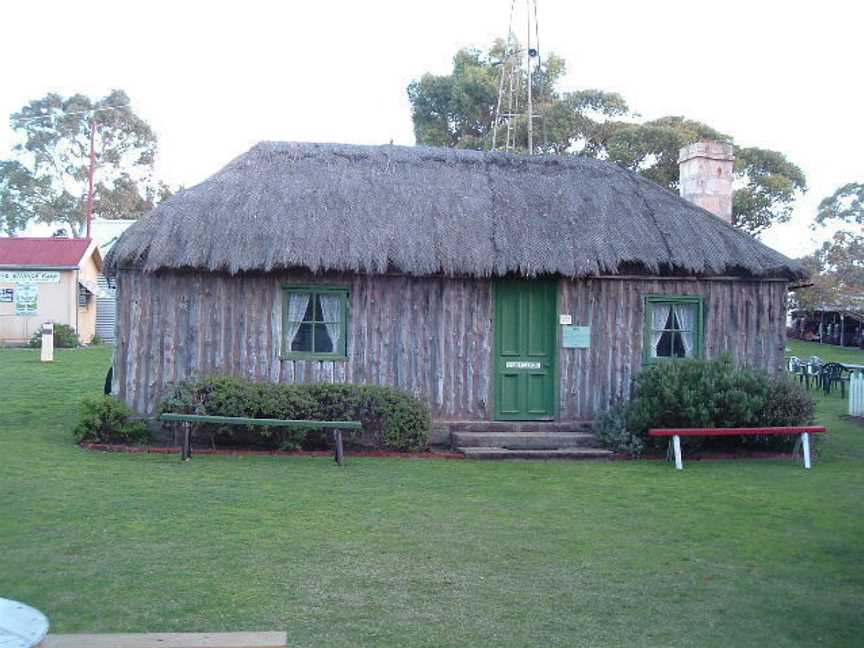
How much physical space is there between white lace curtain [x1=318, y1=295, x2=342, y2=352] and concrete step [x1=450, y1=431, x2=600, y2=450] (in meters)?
2.23

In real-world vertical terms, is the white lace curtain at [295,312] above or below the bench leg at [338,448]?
above

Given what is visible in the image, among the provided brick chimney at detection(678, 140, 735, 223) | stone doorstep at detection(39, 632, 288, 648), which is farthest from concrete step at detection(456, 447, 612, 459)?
stone doorstep at detection(39, 632, 288, 648)

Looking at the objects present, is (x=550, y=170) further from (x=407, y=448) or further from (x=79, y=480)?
(x=79, y=480)

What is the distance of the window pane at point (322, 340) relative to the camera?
13992 millimetres

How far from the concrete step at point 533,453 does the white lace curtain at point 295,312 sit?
9.80 feet

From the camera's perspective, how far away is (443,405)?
14.0 m

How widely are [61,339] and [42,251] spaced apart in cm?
395

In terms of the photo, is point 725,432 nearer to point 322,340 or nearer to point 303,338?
point 322,340

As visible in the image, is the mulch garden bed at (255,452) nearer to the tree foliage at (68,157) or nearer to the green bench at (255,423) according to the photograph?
the green bench at (255,423)

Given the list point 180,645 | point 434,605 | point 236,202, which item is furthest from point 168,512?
point 236,202

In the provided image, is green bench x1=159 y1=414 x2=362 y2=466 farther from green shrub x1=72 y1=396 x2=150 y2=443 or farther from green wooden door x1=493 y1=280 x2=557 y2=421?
green wooden door x1=493 y1=280 x2=557 y2=421

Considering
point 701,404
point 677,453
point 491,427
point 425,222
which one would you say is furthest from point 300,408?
point 701,404

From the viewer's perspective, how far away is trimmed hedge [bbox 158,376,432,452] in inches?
508

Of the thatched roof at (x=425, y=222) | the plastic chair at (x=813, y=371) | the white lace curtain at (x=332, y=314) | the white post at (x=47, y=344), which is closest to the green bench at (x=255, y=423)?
the white lace curtain at (x=332, y=314)
